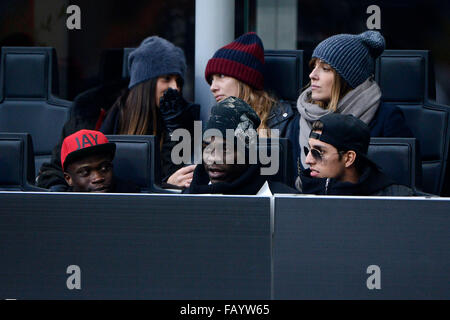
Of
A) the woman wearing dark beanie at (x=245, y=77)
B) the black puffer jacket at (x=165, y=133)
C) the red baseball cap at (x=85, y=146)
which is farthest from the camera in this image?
the woman wearing dark beanie at (x=245, y=77)

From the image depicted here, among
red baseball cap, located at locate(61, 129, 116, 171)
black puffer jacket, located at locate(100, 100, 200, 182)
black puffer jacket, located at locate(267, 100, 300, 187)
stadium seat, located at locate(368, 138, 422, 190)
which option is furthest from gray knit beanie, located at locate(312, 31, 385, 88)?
red baseball cap, located at locate(61, 129, 116, 171)

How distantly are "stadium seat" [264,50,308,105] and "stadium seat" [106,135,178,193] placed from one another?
95cm

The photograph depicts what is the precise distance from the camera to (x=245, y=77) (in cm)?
321

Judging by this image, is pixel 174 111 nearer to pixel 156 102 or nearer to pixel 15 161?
pixel 156 102

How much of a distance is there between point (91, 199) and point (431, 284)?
50 centimetres

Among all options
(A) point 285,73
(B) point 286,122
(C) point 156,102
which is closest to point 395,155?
(B) point 286,122

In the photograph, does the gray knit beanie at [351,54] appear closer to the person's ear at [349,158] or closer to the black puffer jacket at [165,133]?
the black puffer jacket at [165,133]

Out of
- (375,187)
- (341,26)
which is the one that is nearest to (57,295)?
(375,187)

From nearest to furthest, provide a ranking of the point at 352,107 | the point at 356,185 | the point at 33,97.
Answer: the point at 356,185 → the point at 352,107 → the point at 33,97

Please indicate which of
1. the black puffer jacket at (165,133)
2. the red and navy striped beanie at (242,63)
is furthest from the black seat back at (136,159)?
the red and navy striped beanie at (242,63)

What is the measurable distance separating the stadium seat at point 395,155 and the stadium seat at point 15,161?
117cm

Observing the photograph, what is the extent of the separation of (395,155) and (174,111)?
980 millimetres

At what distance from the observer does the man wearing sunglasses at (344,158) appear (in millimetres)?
2238

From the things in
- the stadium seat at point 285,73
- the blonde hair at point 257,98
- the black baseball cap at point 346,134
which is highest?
the stadium seat at point 285,73
